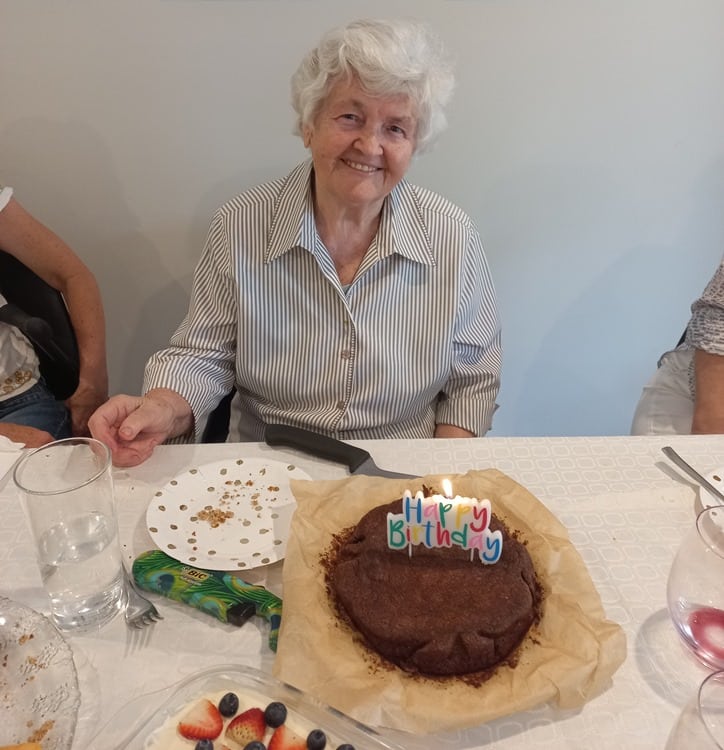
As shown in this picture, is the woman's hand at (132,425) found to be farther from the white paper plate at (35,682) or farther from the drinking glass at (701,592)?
the drinking glass at (701,592)

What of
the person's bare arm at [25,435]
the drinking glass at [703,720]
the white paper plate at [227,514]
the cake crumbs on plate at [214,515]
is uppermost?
the drinking glass at [703,720]

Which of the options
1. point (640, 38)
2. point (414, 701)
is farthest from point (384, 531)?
point (640, 38)

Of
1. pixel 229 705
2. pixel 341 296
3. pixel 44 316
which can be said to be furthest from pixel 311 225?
pixel 229 705

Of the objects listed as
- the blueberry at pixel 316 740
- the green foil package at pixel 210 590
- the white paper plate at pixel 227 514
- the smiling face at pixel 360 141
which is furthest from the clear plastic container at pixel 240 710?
the smiling face at pixel 360 141

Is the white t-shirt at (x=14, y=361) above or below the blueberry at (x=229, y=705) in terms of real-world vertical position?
below

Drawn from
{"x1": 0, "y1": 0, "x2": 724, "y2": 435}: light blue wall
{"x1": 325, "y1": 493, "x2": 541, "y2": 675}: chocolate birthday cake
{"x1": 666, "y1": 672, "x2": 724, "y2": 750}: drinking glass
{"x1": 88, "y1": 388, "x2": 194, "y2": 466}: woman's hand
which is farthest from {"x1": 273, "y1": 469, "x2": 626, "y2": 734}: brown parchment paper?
{"x1": 0, "y1": 0, "x2": 724, "y2": 435}: light blue wall

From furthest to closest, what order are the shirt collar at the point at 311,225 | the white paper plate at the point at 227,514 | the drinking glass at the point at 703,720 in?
the shirt collar at the point at 311,225
the white paper plate at the point at 227,514
the drinking glass at the point at 703,720

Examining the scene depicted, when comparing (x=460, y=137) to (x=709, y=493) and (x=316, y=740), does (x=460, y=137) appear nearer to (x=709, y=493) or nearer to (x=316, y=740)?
(x=709, y=493)

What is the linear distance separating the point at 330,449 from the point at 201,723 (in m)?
0.58

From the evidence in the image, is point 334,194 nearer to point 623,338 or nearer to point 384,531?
point 384,531

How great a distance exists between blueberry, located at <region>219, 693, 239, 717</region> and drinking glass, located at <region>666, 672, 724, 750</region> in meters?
0.51

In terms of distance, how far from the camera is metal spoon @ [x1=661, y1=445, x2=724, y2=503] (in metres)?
1.19

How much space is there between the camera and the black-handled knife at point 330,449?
48.7 inches

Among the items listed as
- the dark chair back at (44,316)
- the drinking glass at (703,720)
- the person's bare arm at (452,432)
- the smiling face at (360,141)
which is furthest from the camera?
the dark chair back at (44,316)
